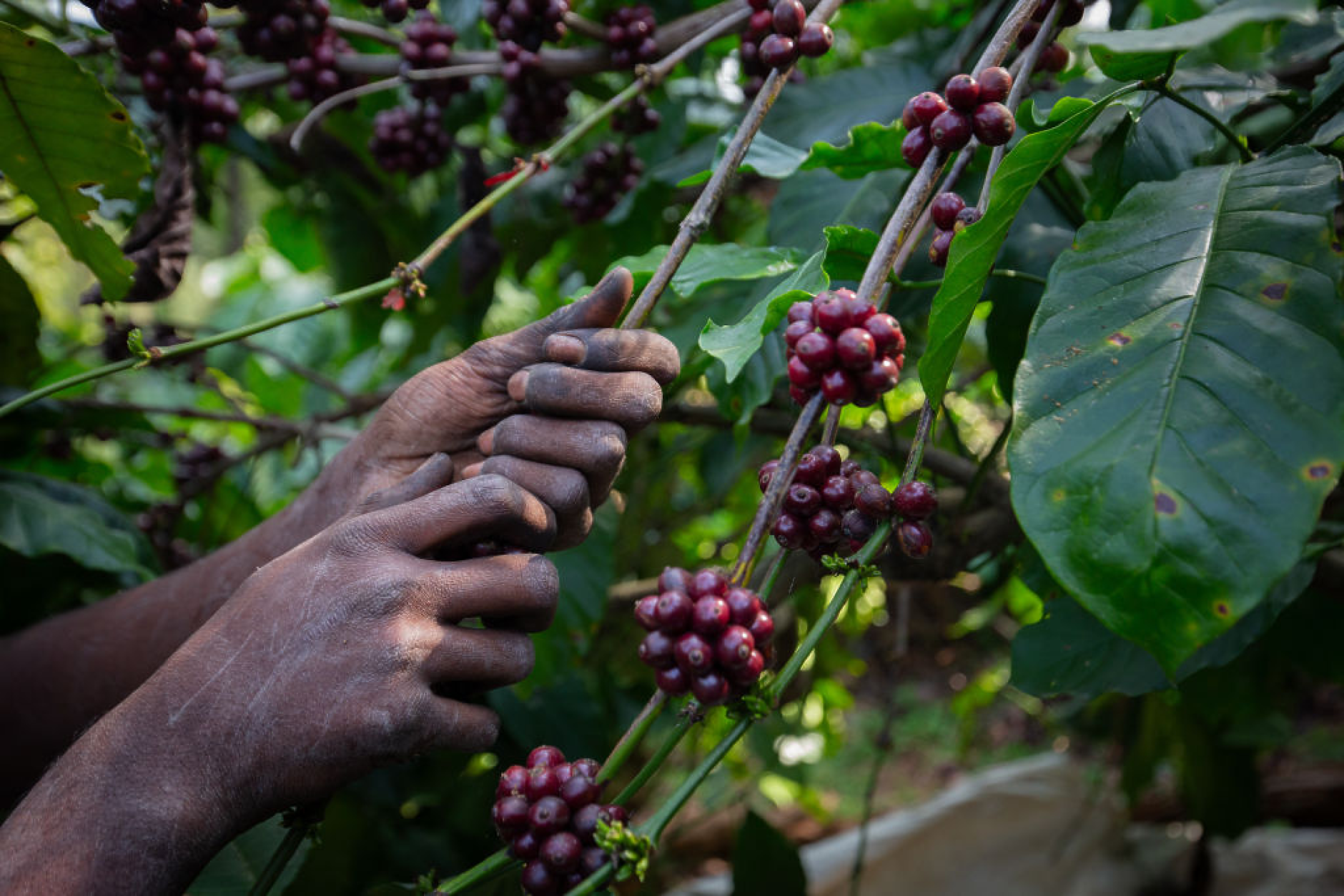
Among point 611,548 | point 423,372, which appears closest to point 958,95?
point 423,372

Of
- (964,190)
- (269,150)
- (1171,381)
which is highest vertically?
(1171,381)

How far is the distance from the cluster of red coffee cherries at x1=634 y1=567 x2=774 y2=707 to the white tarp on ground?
2341 mm

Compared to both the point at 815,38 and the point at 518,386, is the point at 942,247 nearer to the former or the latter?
the point at 815,38

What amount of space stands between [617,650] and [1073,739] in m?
2.53

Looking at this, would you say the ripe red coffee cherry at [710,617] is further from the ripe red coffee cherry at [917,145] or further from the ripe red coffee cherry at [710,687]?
the ripe red coffee cherry at [917,145]

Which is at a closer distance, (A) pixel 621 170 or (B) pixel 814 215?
(B) pixel 814 215

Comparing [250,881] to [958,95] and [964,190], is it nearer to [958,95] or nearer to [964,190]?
[958,95]

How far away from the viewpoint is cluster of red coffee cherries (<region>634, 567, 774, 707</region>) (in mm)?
767

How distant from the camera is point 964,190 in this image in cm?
147

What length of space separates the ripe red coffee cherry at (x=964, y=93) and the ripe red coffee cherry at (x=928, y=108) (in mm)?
33

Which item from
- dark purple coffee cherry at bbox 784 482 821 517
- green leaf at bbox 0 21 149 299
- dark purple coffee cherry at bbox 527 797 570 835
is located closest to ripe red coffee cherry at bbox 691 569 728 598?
dark purple coffee cherry at bbox 784 482 821 517

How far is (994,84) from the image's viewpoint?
0.92m

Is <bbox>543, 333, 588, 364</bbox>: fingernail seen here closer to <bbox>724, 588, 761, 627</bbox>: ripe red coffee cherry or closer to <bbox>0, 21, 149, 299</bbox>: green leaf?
<bbox>724, 588, 761, 627</bbox>: ripe red coffee cherry

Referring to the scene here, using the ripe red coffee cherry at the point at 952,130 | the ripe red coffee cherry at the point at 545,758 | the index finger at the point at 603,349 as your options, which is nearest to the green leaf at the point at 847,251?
the ripe red coffee cherry at the point at 952,130
